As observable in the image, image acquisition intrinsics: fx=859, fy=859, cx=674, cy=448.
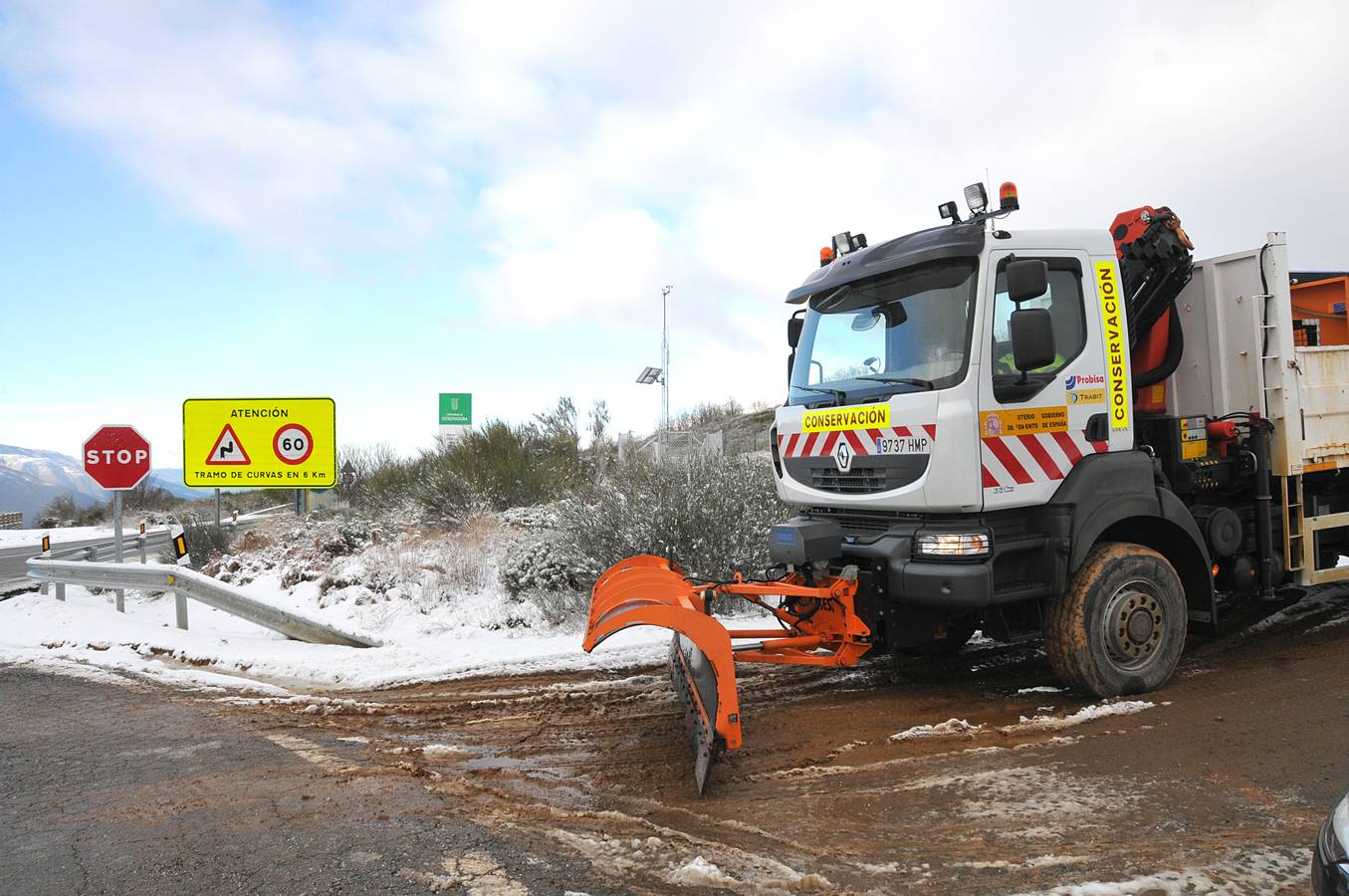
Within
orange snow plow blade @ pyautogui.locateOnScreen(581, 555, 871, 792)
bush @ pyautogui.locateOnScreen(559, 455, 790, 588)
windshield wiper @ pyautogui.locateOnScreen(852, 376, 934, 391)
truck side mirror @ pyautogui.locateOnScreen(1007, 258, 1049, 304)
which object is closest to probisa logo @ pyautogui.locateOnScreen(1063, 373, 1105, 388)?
truck side mirror @ pyautogui.locateOnScreen(1007, 258, 1049, 304)

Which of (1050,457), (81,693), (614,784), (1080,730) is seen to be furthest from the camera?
(81,693)

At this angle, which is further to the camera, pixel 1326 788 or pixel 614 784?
pixel 614 784

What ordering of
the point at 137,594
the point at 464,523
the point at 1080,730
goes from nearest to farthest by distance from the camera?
1. the point at 1080,730
2. the point at 137,594
3. the point at 464,523

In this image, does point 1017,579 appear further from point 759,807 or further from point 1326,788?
point 759,807

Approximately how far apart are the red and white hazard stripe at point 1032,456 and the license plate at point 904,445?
0.35 metres

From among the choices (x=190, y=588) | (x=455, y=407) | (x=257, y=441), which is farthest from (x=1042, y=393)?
(x=455, y=407)

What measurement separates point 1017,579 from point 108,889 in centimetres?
476

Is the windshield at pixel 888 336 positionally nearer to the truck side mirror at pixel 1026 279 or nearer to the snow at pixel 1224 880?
the truck side mirror at pixel 1026 279

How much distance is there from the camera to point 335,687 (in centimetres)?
673

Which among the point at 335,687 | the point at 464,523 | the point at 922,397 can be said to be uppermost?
the point at 922,397

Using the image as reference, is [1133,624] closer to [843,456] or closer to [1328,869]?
[843,456]

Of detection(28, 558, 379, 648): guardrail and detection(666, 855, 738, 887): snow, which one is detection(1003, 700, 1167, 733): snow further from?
detection(28, 558, 379, 648): guardrail

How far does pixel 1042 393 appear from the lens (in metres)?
5.19

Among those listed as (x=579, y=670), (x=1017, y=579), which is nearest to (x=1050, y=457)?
(x=1017, y=579)
